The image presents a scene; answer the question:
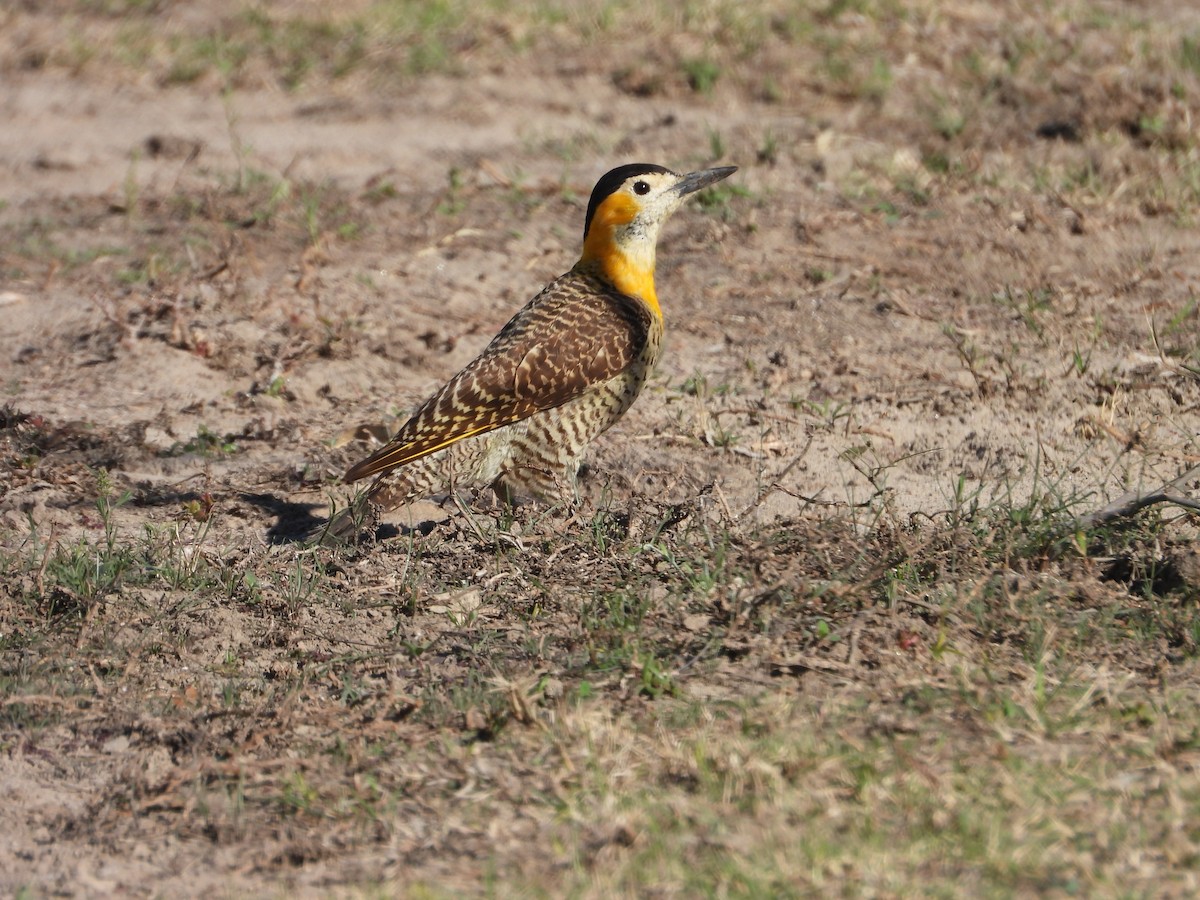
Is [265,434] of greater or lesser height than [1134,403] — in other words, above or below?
below

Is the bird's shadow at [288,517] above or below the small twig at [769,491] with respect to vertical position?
below

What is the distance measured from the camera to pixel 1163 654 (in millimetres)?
4867

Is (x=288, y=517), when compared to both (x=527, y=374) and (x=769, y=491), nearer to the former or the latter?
(x=527, y=374)

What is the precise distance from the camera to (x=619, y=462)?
6742 mm

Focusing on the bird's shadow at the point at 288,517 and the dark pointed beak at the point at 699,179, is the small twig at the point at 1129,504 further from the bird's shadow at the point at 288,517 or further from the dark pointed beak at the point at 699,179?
the bird's shadow at the point at 288,517

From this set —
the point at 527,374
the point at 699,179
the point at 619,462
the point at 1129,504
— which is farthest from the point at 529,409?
the point at 1129,504

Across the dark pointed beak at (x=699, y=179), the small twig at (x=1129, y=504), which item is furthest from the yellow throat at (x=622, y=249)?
the small twig at (x=1129, y=504)

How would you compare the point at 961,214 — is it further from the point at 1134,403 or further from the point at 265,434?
the point at 265,434

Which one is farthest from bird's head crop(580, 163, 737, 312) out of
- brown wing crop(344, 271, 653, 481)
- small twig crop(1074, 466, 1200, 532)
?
small twig crop(1074, 466, 1200, 532)

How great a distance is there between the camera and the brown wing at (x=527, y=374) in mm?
6250

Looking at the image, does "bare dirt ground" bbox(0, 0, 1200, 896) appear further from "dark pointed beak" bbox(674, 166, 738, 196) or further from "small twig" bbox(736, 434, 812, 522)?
"dark pointed beak" bbox(674, 166, 738, 196)

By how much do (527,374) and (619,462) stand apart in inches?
23.4

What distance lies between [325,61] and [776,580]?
6.94 metres

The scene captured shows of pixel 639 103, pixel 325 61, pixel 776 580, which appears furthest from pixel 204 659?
pixel 325 61
